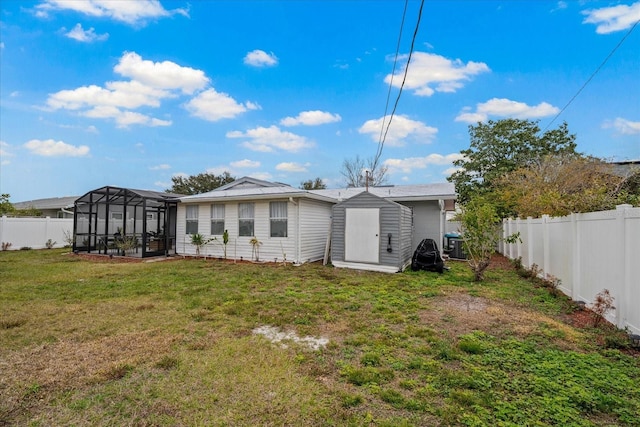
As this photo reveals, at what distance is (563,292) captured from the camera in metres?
5.88

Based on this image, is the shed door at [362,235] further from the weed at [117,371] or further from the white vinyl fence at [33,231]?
the white vinyl fence at [33,231]

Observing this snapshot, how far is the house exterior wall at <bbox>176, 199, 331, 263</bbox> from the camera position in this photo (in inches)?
401

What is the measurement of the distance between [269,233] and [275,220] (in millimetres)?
519

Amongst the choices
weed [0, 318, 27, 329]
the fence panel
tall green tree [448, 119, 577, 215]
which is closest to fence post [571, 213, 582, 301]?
the fence panel

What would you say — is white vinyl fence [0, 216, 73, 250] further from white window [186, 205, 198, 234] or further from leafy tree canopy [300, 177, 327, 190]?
leafy tree canopy [300, 177, 327, 190]

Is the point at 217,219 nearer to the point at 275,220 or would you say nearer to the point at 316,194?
the point at 275,220

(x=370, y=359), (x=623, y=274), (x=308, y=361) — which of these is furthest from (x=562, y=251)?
(x=308, y=361)

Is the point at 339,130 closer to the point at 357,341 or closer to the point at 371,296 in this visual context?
the point at 371,296

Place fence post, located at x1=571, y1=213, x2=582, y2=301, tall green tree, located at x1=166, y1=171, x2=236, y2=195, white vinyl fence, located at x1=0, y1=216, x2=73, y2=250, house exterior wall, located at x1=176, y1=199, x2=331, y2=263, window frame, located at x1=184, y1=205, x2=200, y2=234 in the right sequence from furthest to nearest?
tall green tree, located at x1=166, y1=171, x2=236, y2=195 → white vinyl fence, located at x1=0, y1=216, x2=73, y2=250 → window frame, located at x1=184, y1=205, x2=200, y2=234 → house exterior wall, located at x1=176, y1=199, x2=331, y2=263 → fence post, located at x1=571, y1=213, x2=582, y2=301

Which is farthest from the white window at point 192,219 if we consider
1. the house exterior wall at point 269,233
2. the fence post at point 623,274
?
the fence post at point 623,274

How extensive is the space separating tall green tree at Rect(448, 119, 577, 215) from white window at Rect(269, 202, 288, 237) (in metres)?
13.6

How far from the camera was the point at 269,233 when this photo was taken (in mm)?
10602

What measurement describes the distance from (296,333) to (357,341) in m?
0.83

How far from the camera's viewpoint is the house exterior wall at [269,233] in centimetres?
1018
